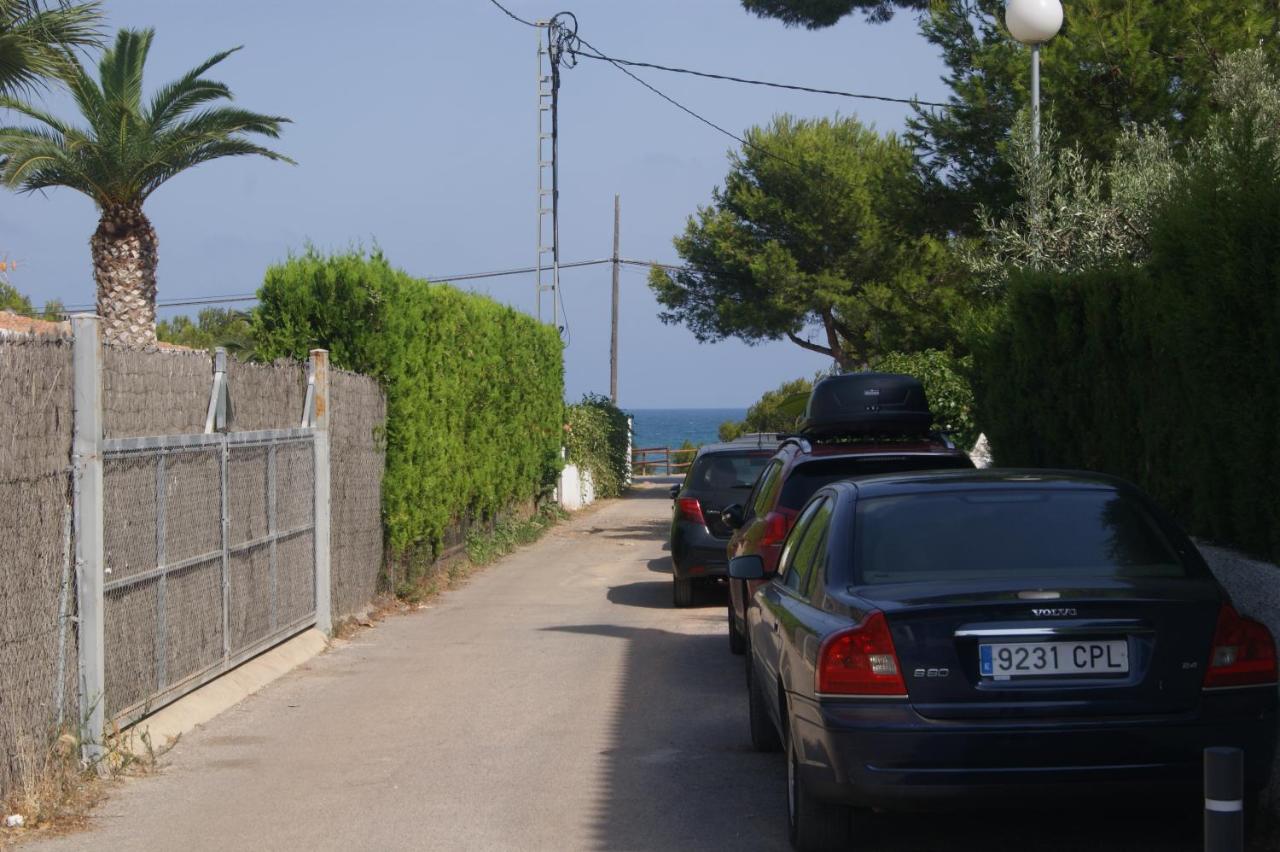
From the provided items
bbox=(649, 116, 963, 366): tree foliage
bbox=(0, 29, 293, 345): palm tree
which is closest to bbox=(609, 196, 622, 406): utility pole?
bbox=(649, 116, 963, 366): tree foliage

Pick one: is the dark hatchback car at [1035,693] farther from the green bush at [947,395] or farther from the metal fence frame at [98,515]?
the green bush at [947,395]

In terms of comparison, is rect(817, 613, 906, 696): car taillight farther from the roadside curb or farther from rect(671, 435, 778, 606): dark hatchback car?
rect(671, 435, 778, 606): dark hatchback car

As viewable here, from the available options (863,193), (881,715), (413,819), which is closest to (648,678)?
(413,819)

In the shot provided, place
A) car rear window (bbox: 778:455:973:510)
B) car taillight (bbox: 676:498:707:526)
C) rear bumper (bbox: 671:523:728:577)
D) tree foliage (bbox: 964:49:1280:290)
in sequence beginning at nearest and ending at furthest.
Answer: car rear window (bbox: 778:455:973:510), tree foliage (bbox: 964:49:1280:290), rear bumper (bbox: 671:523:728:577), car taillight (bbox: 676:498:707:526)

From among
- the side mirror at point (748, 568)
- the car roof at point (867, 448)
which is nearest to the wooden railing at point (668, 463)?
the car roof at point (867, 448)

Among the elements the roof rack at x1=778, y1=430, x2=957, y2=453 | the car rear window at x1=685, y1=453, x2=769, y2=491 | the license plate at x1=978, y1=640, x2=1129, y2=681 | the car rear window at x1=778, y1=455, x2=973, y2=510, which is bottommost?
the license plate at x1=978, y1=640, x2=1129, y2=681

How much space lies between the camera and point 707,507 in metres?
15.1

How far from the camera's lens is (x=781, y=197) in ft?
146

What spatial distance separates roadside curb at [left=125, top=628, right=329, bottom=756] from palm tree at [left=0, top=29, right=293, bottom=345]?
36.6 feet

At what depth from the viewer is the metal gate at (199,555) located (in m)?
8.17

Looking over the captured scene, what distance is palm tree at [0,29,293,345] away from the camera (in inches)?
832

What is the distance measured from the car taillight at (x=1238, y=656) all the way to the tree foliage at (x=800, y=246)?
33.5m

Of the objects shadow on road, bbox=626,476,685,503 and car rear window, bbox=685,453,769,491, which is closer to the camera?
car rear window, bbox=685,453,769,491

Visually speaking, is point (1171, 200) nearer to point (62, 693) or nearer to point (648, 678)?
point (648, 678)
